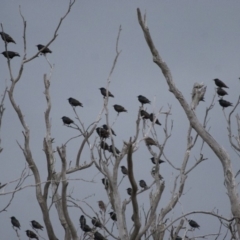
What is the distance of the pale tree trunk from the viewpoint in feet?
20.6

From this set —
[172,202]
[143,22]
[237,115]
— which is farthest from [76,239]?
[237,115]

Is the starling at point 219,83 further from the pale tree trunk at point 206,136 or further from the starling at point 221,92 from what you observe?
the pale tree trunk at point 206,136

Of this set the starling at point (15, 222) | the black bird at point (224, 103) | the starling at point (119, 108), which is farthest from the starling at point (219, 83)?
the starling at point (15, 222)

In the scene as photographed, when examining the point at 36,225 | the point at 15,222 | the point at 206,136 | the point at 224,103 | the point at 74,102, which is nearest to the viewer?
the point at 206,136

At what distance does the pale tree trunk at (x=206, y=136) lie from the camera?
6293 millimetres

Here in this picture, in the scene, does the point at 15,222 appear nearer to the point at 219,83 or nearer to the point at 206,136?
the point at 219,83

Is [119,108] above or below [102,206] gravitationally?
above

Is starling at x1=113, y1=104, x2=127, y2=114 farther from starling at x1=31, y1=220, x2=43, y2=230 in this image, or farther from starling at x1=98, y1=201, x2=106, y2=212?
starling at x1=31, y1=220, x2=43, y2=230

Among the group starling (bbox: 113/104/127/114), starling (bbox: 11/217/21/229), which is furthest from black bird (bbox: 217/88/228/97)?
starling (bbox: 11/217/21/229)

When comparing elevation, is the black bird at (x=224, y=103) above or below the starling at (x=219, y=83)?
below

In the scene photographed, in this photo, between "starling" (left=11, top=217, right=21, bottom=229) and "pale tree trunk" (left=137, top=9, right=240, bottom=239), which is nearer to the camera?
"pale tree trunk" (left=137, top=9, right=240, bottom=239)

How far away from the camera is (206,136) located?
6.51 meters

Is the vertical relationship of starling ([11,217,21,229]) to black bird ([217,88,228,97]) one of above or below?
below

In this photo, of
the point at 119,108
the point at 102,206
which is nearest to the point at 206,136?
the point at 102,206
